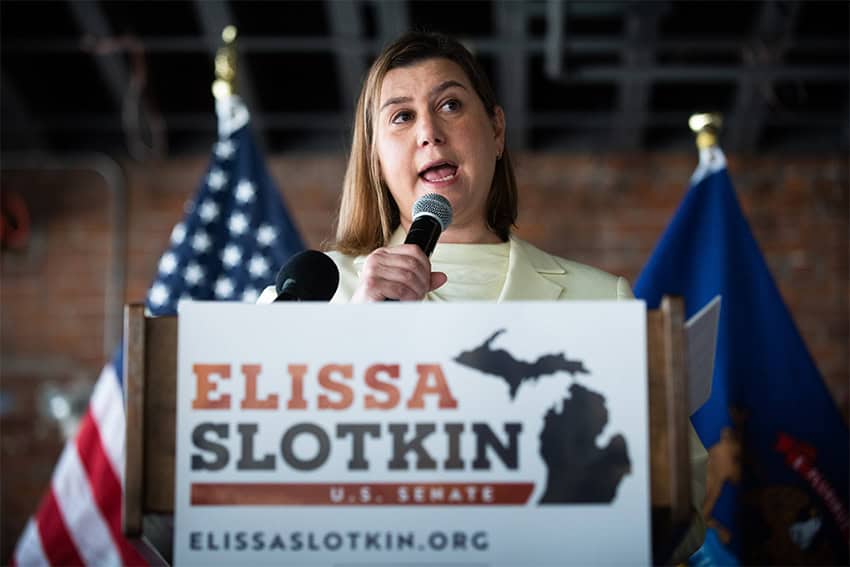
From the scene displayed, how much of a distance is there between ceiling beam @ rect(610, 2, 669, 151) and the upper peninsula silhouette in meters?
2.70

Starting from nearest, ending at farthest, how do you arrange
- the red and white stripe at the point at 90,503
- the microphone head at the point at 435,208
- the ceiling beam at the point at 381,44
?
the microphone head at the point at 435,208
the red and white stripe at the point at 90,503
the ceiling beam at the point at 381,44

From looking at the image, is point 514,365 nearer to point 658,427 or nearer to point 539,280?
point 658,427

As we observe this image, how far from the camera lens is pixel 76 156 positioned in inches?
180

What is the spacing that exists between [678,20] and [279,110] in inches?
63.1

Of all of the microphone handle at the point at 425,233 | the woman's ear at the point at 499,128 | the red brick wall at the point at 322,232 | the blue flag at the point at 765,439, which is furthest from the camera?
the red brick wall at the point at 322,232

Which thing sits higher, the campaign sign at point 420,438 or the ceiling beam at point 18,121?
the ceiling beam at point 18,121

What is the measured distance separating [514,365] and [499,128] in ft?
2.93

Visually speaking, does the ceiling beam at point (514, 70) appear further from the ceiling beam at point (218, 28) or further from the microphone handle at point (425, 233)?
the microphone handle at point (425, 233)

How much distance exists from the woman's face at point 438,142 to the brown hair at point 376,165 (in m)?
0.02

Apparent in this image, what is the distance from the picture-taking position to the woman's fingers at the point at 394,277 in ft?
3.49

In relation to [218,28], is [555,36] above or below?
below

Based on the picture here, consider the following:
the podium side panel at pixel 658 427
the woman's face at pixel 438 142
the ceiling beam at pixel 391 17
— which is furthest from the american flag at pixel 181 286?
the podium side panel at pixel 658 427

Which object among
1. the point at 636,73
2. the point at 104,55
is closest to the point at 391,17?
the point at 636,73

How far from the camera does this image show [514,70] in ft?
13.0
